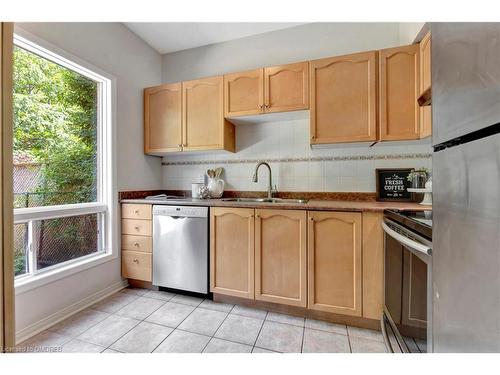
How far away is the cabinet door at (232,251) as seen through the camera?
1.74 metres

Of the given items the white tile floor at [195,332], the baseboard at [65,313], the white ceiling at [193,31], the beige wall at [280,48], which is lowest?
the white tile floor at [195,332]

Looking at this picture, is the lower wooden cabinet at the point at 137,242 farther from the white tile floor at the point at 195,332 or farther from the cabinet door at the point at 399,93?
the cabinet door at the point at 399,93

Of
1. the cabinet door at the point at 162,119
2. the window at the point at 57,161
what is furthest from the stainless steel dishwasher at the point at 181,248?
the cabinet door at the point at 162,119

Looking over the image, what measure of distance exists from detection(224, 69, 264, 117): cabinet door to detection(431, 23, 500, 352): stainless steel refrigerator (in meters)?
1.52

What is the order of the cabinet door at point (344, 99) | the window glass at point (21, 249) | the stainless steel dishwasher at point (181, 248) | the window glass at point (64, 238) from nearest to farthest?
the window glass at point (21, 249) → the window glass at point (64, 238) → the cabinet door at point (344, 99) → the stainless steel dishwasher at point (181, 248)

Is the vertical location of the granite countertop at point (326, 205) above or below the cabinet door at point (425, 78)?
below

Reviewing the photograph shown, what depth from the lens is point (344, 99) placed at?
1.77 m

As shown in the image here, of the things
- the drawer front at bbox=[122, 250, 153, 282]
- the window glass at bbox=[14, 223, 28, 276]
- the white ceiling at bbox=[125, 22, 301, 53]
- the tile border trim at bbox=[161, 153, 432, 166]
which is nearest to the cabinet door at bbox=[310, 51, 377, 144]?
the tile border trim at bbox=[161, 153, 432, 166]

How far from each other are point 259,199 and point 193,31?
1.93 m

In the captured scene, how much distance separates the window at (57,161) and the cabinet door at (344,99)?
1.93m

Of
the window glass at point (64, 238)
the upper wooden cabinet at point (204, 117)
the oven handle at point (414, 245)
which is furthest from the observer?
Result: the upper wooden cabinet at point (204, 117)

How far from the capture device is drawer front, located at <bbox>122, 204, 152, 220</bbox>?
206cm

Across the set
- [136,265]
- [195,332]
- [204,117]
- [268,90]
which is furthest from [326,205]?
[136,265]

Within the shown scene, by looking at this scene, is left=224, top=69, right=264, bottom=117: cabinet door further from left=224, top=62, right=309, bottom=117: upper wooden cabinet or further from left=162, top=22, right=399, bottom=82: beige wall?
left=162, top=22, right=399, bottom=82: beige wall
